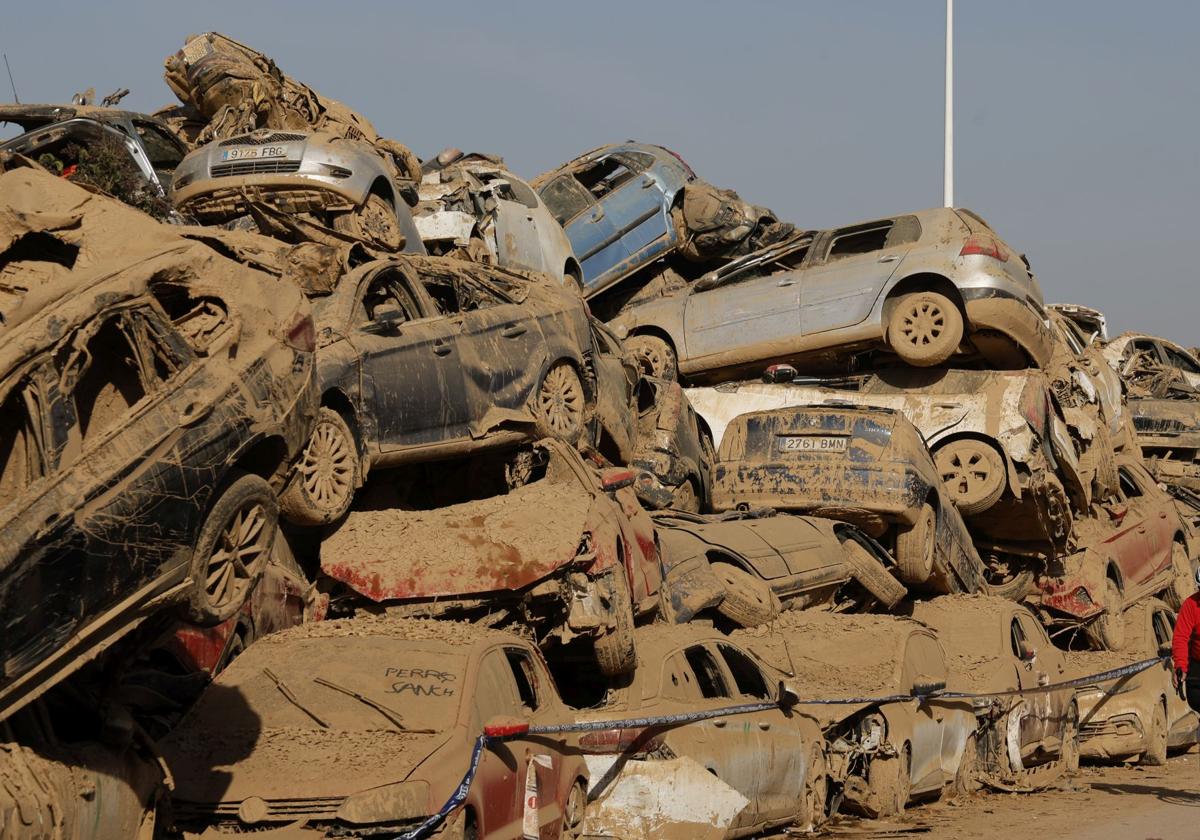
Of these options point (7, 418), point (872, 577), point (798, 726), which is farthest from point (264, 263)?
point (872, 577)

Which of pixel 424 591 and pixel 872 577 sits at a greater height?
pixel 424 591

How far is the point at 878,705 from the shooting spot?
11.5 meters

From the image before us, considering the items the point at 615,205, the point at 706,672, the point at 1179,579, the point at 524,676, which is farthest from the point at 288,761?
the point at 1179,579

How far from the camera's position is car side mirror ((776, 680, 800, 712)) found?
10250mm

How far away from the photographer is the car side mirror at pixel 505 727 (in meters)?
7.64

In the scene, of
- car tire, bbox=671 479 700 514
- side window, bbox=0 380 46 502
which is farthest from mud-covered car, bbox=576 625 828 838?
car tire, bbox=671 479 700 514

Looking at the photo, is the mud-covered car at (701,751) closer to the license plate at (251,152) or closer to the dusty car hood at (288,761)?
the dusty car hood at (288,761)

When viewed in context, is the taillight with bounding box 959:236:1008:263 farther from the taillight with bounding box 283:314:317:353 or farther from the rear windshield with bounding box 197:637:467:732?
the taillight with bounding box 283:314:317:353

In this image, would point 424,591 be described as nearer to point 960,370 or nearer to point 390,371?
point 390,371

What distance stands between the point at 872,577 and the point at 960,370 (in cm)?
432

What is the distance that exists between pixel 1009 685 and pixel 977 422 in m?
4.18

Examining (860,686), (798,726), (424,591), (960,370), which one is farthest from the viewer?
(960,370)

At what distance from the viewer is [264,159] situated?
1494 cm

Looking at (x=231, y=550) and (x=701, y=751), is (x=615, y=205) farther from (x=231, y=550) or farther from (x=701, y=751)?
(x=231, y=550)
